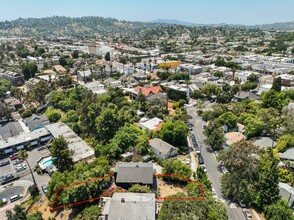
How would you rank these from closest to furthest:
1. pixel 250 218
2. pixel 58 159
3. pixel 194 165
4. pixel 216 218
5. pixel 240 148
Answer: pixel 216 218, pixel 250 218, pixel 240 148, pixel 58 159, pixel 194 165

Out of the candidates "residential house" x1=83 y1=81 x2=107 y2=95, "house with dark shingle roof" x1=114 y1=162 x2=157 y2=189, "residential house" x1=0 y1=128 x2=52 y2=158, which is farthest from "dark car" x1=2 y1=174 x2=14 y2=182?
"residential house" x1=83 y1=81 x2=107 y2=95

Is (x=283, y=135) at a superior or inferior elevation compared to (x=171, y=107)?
superior

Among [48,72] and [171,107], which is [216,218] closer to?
[171,107]

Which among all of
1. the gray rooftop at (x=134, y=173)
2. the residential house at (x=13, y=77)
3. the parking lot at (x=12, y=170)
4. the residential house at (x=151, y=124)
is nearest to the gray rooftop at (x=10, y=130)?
the parking lot at (x=12, y=170)

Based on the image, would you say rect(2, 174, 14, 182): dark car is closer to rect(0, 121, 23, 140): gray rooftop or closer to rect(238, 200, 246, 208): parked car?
rect(0, 121, 23, 140): gray rooftop

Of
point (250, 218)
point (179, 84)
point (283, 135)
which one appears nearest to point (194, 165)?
point (250, 218)
